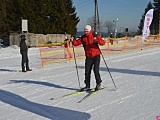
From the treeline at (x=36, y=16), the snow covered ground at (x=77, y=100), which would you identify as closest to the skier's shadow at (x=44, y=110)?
the snow covered ground at (x=77, y=100)

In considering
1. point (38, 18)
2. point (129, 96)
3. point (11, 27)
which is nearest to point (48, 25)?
point (38, 18)

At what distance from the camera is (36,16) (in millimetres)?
46719

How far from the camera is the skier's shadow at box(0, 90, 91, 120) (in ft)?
19.7

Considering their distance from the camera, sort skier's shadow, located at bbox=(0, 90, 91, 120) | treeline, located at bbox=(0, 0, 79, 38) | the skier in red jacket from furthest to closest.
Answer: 1. treeline, located at bbox=(0, 0, 79, 38)
2. the skier in red jacket
3. skier's shadow, located at bbox=(0, 90, 91, 120)

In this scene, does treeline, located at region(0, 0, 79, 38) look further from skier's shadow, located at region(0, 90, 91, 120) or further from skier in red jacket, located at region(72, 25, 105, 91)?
skier's shadow, located at region(0, 90, 91, 120)

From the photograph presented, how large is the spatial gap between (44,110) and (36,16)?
136 feet

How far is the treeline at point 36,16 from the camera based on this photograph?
151 ft

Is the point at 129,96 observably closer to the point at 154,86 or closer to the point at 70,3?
the point at 154,86

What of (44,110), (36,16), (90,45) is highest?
(36,16)

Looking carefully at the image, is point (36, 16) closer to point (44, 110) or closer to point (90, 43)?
point (90, 43)

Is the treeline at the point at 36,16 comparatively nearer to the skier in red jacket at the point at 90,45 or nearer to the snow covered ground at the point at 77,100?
the snow covered ground at the point at 77,100

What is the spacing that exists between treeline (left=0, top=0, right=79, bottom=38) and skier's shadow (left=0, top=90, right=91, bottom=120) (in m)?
38.2

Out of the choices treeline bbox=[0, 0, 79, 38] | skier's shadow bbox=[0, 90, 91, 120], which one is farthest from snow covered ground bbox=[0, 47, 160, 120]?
treeline bbox=[0, 0, 79, 38]

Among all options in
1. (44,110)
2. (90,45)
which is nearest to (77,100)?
(44,110)
